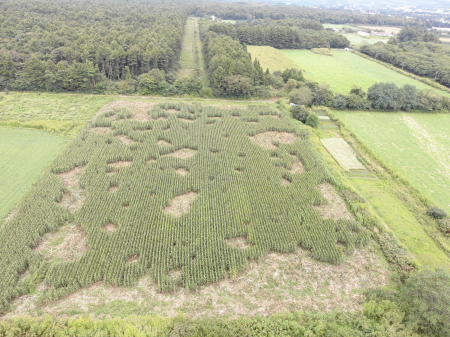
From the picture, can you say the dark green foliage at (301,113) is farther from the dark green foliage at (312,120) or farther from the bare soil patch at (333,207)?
the bare soil patch at (333,207)

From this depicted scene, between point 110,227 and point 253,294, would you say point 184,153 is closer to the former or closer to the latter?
point 110,227

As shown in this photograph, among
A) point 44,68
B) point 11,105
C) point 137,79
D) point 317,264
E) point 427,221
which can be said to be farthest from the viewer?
point 137,79

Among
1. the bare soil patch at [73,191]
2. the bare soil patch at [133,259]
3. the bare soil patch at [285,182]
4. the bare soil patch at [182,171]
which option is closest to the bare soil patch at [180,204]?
the bare soil patch at [182,171]

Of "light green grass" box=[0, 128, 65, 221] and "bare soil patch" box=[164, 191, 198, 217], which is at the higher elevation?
"light green grass" box=[0, 128, 65, 221]

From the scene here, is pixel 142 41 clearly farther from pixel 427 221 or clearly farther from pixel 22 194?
pixel 427 221

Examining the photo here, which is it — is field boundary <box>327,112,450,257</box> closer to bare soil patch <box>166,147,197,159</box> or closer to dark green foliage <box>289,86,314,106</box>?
dark green foliage <box>289,86,314,106</box>

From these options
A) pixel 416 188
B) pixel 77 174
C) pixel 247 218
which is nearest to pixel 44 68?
pixel 77 174

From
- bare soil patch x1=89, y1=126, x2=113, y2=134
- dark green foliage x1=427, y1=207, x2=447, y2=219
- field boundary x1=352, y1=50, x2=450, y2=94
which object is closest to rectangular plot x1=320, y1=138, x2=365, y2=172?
dark green foliage x1=427, y1=207, x2=447, y2=219
